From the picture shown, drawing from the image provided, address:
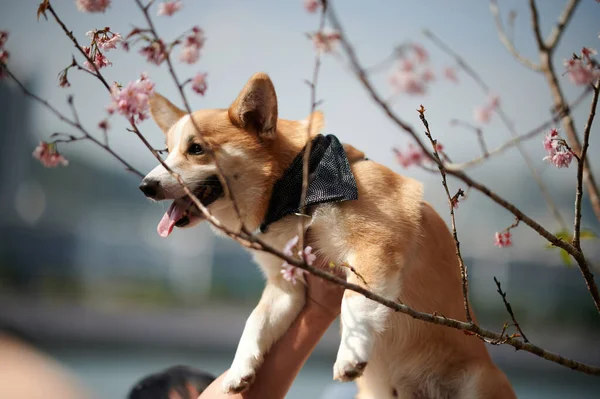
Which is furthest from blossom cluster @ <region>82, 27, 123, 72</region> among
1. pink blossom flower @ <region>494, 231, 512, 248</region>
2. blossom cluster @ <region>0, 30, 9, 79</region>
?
pink blossom flower @ <region>494, 231, 512, 248</region>

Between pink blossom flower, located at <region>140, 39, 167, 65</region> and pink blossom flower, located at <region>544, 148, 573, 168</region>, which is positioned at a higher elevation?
pink blossom flower, located at <region>544, 148, 573, 168</region>

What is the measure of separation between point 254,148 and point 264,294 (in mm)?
320

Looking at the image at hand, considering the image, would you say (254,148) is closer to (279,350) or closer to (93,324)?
(279,350)

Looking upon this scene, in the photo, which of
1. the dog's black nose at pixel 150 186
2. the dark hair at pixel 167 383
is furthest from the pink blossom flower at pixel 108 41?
the dark hair at pixel 167 383

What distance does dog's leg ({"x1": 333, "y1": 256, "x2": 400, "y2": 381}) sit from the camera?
0.87 m

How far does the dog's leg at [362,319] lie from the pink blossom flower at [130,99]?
464 mm

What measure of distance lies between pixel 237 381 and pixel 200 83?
1.79 feet

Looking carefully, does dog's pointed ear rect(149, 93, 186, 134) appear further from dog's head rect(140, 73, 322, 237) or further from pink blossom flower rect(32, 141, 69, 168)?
pink blossom flower rect(32, 141, 69, 168)

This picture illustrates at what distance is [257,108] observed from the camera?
108cm

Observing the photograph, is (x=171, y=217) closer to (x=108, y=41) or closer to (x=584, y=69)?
(x=108, y=41)

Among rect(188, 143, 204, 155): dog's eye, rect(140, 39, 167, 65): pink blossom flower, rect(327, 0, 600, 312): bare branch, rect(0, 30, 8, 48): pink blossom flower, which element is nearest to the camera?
rect(327, 0, 600, 312): bare branch

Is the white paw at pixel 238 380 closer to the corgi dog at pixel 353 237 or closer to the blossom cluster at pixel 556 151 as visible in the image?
the corgi dog at pixel 353 237

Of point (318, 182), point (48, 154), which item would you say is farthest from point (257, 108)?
point (48, 154)

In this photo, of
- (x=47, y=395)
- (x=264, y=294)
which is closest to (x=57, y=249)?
(x=47, y=395)
